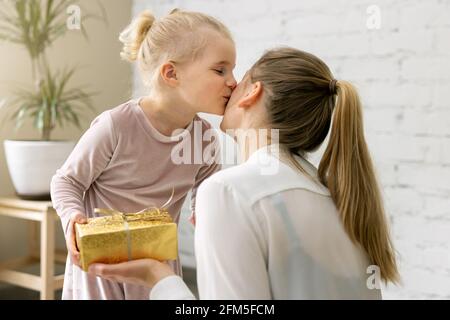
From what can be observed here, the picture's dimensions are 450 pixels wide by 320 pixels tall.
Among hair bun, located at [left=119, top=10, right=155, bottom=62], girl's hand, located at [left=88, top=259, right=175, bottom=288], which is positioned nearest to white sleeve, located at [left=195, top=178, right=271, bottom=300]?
girl's hand, located at [left=88, top=259, right=175, bottom=288]

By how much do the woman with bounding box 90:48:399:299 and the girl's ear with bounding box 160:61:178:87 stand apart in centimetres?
24

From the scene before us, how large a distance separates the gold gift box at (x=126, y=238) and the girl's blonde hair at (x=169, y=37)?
16.9 inches

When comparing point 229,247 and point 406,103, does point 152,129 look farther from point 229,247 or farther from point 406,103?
point 406,103

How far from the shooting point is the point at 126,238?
93cm

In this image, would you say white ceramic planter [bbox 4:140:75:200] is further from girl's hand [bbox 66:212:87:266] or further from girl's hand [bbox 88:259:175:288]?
girl's hand [bbox 88:259:175:288]

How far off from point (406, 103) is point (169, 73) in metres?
1.07

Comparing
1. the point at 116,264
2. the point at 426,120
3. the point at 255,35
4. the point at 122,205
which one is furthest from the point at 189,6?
the point at 116,264

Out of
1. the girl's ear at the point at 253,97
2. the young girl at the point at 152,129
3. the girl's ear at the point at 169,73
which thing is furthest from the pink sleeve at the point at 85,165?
the girl's ear at the point at 253,97

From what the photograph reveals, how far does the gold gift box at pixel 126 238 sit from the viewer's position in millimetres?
920

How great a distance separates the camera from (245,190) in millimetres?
818

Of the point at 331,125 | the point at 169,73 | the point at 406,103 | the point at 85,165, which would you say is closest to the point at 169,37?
the point at 169,73

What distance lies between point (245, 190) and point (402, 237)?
1.44 meters

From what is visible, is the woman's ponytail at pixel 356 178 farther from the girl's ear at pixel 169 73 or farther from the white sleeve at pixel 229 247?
the girl's ear at pixel 169 73

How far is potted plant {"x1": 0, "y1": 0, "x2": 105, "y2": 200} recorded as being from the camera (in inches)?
86.4
